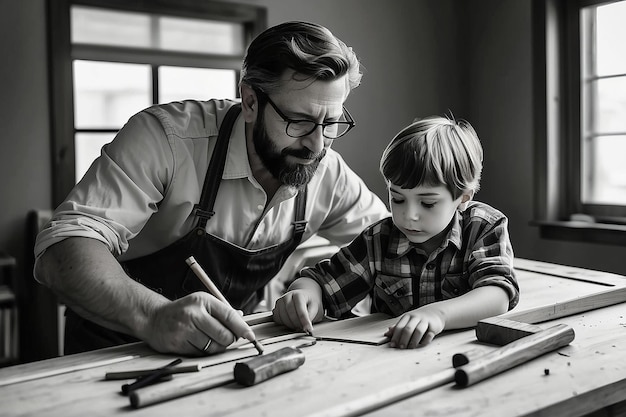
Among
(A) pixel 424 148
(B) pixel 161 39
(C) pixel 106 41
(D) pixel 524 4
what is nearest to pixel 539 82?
(D) pixel 524 4

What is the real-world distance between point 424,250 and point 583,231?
118 inches

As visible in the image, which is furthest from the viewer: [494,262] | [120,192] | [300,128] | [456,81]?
[456,81]

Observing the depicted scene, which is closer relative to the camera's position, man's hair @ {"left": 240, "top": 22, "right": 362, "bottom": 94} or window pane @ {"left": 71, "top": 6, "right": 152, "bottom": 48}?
man's hair @ {"left": 240, "top": 22, "right": 362, "bottom": 94}

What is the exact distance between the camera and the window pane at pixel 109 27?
404 centimetres

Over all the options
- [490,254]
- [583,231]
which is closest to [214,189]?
[490,254]

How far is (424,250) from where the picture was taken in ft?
5.53

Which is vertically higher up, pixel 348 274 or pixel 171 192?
pixel 171 192

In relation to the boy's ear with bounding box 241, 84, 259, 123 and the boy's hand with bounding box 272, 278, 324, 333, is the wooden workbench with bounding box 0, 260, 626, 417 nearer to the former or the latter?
the boy's hand with bounding box 272, 278, 324, 333

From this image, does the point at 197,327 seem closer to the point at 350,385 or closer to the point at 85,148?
the point at 350,385

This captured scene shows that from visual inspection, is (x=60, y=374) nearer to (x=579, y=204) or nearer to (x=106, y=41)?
(x=106, y=41)

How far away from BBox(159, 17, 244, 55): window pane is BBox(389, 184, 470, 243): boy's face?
3088 mm

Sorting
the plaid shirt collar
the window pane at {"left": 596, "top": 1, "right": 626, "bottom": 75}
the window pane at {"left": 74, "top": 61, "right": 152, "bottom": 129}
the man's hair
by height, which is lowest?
the plaid shirt collar

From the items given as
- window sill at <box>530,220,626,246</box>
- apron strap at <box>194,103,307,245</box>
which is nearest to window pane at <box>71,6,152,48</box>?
apron strap at <box>194,103,307,245</box>

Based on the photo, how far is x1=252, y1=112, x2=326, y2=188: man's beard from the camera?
1.83m
